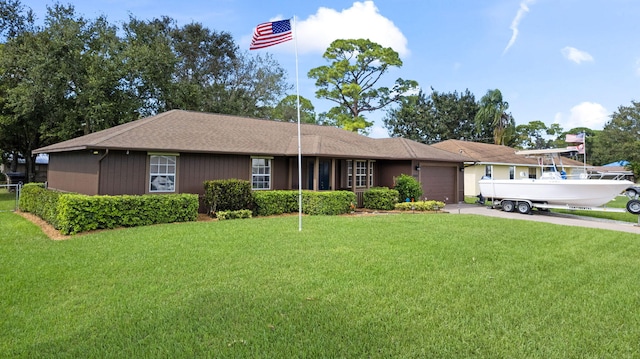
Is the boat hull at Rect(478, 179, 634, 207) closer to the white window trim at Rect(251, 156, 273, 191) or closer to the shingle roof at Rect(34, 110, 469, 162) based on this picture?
the shingle roof at Rect(34, 110, 469, 162)

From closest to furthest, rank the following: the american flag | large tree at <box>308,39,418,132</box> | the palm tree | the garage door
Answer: the american flag → the garage door → large tree at <box>308,39,418,132</box> → the palm tree

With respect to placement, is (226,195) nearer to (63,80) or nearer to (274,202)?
(274,202)

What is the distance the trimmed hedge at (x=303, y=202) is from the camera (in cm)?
1220

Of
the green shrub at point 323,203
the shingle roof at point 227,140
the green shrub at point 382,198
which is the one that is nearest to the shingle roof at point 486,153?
the shingle roof at point 227,140

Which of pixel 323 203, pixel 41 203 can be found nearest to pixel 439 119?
pixel 323 203

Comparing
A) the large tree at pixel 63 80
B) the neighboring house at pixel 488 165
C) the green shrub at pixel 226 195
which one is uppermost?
the large tree at pixel 63 80

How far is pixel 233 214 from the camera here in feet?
36.7

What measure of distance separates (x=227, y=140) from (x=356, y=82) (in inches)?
836

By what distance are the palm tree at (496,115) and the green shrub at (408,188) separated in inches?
A: 1043

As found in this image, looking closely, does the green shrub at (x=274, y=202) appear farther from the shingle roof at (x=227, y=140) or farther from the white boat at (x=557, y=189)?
the white boat at (x=557, y=189)

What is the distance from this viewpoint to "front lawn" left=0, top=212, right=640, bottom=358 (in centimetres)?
323

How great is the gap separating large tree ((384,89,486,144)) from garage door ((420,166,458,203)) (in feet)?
73.3

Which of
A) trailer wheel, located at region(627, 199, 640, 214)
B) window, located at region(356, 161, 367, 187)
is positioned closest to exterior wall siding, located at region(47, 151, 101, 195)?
window, located at region(356, 161, 367, 187)

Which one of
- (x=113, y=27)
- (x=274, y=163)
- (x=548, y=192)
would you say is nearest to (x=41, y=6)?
(x=113, y=27)
